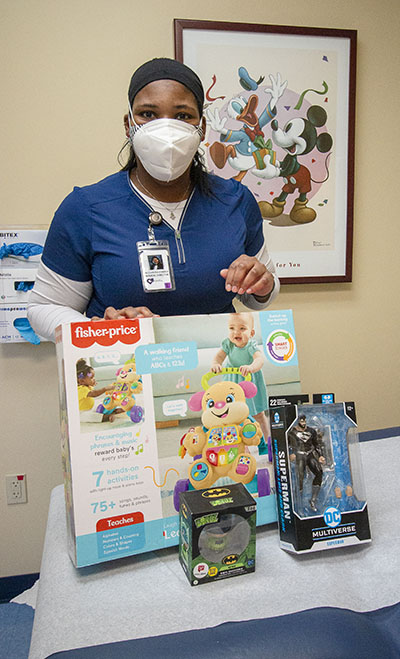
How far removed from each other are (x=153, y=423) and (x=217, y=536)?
7.3 inches

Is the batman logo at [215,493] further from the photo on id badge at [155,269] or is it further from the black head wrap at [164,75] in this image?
the black head wrap at [164,75]

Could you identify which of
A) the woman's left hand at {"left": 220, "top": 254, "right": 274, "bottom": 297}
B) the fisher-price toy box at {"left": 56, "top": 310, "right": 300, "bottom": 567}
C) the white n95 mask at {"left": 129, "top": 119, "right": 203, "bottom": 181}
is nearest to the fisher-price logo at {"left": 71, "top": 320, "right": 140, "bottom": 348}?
the fisher-price toy box at {"left": 56, "top": 310, "right": 300, "bottom": 567}

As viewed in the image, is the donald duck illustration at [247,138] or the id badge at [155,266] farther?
the donald duck illustration at [247,138]

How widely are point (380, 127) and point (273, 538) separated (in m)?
1.80

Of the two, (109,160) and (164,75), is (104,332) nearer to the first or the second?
(164,75)

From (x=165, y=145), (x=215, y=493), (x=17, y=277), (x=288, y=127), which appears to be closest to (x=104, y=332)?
(x=215, y=493)

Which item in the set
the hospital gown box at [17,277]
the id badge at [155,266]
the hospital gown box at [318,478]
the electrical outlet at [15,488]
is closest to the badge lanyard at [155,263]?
the id badge at [155,266]

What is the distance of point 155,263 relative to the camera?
A: 3.14 feet

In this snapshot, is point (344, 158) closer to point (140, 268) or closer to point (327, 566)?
point (140, 268)

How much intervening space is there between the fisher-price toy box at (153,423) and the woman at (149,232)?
0.84ft

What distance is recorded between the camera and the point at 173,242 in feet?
3.25

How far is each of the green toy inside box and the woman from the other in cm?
45

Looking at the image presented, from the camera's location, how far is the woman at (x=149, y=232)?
97cm

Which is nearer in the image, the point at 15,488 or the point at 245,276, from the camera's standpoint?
the point at 245,276
